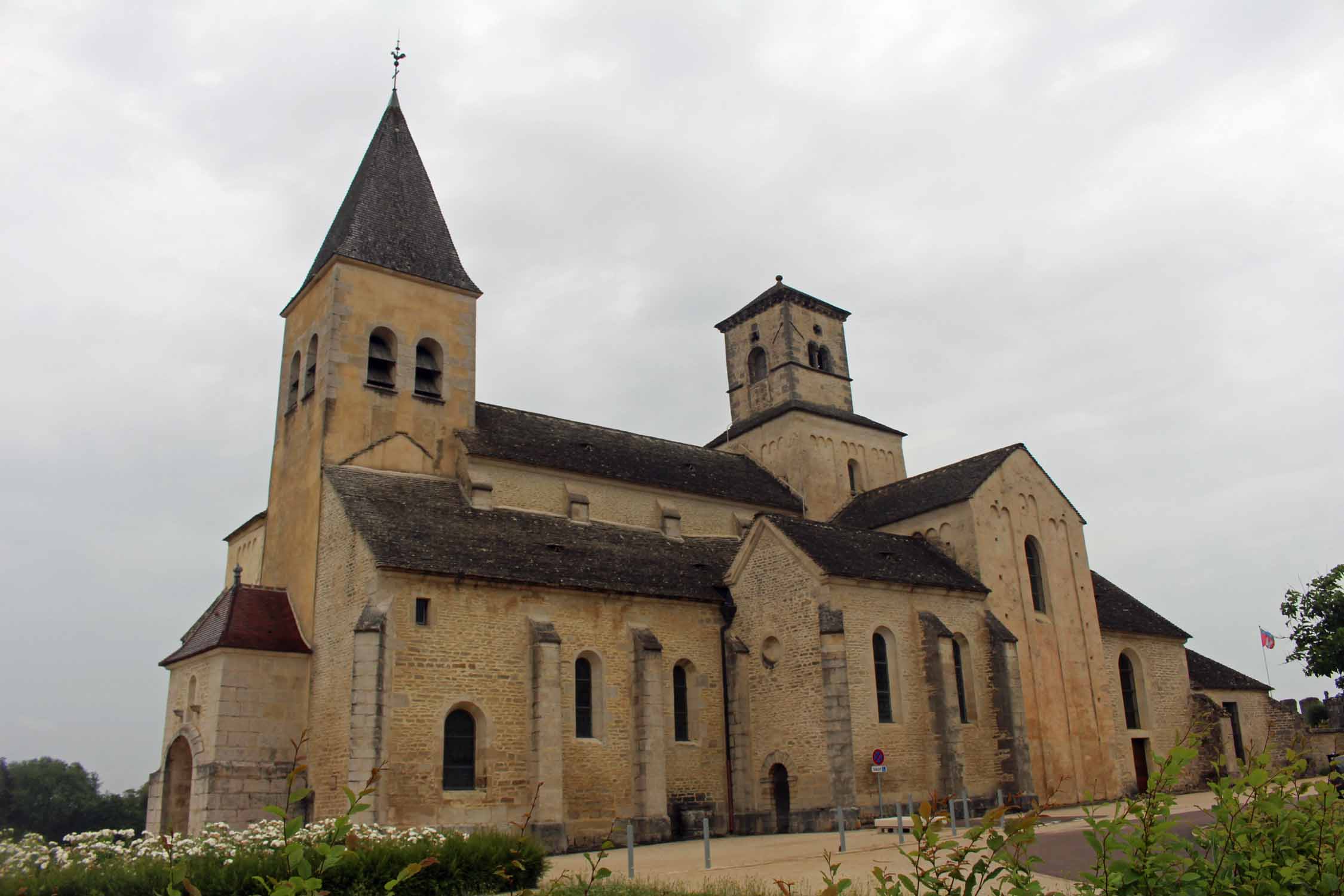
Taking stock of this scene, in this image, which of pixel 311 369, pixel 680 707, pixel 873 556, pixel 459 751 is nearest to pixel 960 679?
pixel 873 556

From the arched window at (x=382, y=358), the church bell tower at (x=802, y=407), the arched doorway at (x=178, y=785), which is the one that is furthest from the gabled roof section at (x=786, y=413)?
the arched doorway at (x=178, y=785)

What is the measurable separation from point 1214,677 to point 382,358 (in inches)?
1229

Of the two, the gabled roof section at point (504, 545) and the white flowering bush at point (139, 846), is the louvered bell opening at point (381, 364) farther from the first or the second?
the white flowering bush at point (139, 846)

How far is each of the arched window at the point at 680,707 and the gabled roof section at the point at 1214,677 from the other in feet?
66.0

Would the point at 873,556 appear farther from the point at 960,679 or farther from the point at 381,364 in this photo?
the point at 381,364

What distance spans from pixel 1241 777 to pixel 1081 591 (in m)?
29.2

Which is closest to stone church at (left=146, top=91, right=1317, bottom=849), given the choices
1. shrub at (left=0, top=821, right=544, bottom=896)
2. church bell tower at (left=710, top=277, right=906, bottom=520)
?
church bell tower at (left=710, top=277, right=906, bottom=520)

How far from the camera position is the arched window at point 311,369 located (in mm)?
28672

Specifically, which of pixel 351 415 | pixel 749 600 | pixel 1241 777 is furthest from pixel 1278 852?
pixel 351 415

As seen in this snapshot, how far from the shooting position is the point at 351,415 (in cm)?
2761

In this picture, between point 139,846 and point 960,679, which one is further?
point 960,679

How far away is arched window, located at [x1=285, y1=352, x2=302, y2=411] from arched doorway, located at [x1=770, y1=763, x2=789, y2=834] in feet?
54.8

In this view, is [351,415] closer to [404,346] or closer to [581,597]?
[404,346]

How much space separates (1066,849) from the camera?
17.3 m
